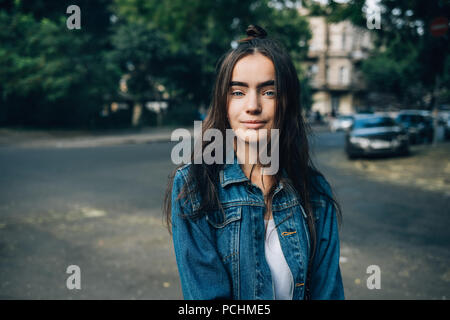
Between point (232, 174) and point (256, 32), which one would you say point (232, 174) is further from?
point (256, 32)

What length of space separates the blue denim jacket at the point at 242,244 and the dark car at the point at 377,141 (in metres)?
11.7

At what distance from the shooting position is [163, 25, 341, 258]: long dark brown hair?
1596 millimetres

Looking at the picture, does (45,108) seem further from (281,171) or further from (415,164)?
(281,171)

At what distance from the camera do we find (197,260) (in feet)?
4.98

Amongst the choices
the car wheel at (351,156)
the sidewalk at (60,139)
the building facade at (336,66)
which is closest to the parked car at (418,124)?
the sidewalk at (60,139)

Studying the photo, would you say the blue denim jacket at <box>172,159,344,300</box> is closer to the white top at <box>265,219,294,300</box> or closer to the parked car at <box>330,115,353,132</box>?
the white top at <box>265,219,294,300</box>

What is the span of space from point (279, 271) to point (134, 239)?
3.86 metres

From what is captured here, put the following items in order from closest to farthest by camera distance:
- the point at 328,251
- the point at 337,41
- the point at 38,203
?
the point at 328,251 → the point at 38,203 → the point at 337,41

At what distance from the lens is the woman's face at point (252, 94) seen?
1.60 m

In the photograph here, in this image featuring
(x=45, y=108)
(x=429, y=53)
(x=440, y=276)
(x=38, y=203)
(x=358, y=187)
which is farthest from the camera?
(x=45, y=108)

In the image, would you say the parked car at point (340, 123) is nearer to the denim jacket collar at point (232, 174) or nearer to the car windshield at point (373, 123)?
the car windshield at point (373, 123)
